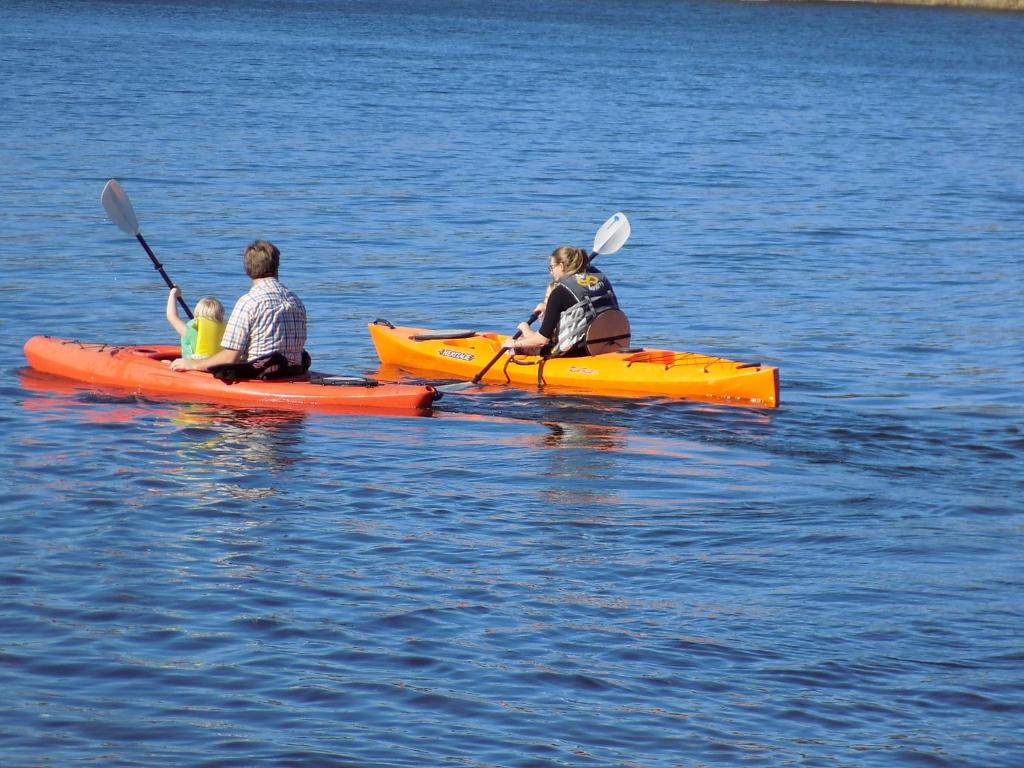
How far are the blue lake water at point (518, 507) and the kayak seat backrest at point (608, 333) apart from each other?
2.05 ft

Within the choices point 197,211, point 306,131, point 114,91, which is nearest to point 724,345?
point 197,211

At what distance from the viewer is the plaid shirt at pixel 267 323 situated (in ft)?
31.5

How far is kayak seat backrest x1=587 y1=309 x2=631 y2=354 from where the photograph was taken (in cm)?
1096

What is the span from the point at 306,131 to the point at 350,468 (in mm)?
22088

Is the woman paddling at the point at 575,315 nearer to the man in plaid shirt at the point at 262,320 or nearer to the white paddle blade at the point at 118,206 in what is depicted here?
the man in plaid shirt at the point at 262,320

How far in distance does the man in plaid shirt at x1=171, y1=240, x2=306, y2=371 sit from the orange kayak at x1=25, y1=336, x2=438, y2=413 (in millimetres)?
169

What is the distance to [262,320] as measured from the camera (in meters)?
9.69

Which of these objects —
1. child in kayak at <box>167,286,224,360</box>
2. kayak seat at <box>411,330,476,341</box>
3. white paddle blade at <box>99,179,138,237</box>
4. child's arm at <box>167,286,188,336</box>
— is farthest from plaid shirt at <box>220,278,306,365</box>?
white paddle blade at <box>99,179,138,237</box>

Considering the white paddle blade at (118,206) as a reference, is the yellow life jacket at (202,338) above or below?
below

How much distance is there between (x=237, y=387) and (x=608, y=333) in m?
2.79

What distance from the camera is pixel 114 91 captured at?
34.9m

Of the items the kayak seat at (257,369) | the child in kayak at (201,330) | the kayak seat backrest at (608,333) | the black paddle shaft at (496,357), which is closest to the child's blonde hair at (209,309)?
the child in kayak at (201,330)

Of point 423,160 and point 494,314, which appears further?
point 423,160

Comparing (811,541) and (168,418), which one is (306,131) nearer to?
(168,418)
